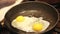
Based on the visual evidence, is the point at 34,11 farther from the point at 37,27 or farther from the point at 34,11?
the point at 37,27

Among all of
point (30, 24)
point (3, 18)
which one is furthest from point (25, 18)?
point (3, 18)

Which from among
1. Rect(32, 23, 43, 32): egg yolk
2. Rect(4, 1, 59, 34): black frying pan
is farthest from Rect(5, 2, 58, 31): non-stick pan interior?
Rect(32, 23, 43, 32): egg yolk

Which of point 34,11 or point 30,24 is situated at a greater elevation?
point 34,11

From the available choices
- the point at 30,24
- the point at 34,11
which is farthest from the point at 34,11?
the point at 30,24

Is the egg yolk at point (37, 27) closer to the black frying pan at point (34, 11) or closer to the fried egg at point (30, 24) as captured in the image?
the fried egg at point (30, 24)

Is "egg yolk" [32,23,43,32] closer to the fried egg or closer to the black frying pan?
the fried egg

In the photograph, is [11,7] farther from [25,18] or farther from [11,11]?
[25,18]

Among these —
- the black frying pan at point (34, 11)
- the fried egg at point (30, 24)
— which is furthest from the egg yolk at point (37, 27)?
the black frying pan at point (34, 11)

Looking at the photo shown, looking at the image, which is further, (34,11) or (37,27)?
(34,11)
